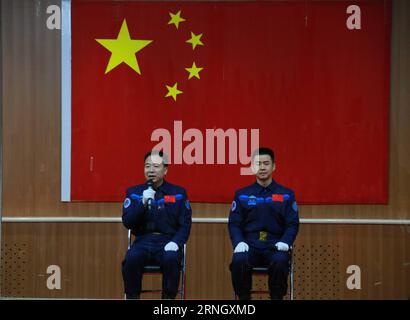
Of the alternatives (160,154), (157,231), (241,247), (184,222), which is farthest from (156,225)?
(241,247)

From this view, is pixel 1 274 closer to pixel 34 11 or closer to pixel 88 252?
pixel 88 252

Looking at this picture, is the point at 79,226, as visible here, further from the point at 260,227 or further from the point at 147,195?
the point at 260,227

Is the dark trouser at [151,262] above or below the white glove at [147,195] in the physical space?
below

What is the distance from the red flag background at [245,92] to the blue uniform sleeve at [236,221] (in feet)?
1.83

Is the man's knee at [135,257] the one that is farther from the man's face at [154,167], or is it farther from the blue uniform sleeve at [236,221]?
the blue uniform sleeve at [236,221]

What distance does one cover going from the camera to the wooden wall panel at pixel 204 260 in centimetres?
647

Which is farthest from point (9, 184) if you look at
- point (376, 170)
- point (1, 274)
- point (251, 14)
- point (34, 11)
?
point (376, 170)

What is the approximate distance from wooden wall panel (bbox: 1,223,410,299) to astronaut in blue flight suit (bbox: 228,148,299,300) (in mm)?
650

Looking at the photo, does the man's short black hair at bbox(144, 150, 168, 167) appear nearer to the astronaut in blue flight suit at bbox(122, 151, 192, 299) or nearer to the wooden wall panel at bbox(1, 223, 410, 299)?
the astronaut in blue flight suit at bbox(122, 151, 192, 299)

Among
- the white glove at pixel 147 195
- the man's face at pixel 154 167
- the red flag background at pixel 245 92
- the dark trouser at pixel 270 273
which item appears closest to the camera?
the dark trouser at pixel 270 273

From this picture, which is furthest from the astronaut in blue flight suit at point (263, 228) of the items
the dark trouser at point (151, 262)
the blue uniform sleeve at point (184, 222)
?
the dark trouser at point (151, 262)

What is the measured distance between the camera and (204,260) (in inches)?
258

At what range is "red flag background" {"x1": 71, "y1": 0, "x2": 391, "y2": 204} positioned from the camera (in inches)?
Answer: 253

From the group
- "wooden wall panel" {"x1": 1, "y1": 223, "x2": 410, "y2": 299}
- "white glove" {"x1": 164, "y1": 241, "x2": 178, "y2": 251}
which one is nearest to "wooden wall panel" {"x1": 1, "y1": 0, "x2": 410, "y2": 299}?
"wooden wall panel" {"x1": 1, "y1": 223, "x2": 410, "y2": 299}
